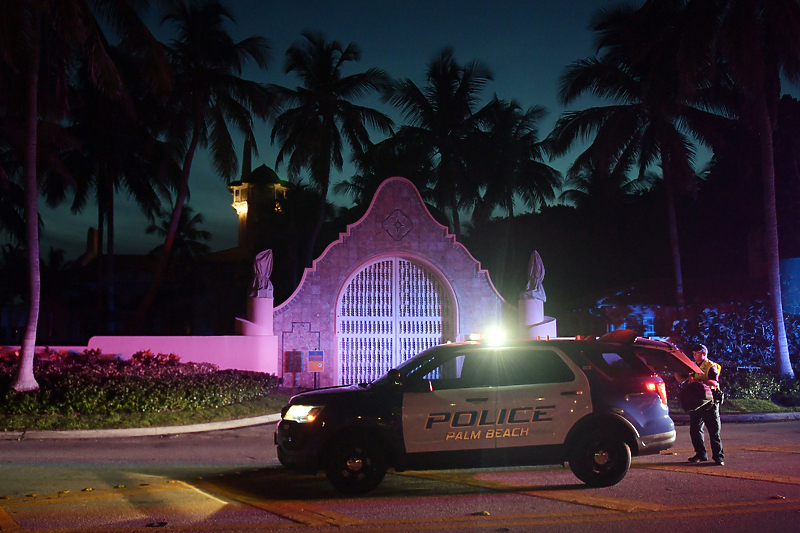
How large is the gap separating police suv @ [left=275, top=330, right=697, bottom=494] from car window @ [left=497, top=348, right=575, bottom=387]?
11 mm

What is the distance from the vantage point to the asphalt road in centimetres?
595

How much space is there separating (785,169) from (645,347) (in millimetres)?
20956

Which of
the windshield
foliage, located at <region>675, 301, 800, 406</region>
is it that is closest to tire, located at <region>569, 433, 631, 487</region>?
the windshield

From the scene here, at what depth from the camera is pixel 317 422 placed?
731 centimetres

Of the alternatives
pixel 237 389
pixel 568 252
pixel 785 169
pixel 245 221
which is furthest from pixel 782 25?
pixel 245 221

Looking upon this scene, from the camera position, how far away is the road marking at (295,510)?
6062 millimetres

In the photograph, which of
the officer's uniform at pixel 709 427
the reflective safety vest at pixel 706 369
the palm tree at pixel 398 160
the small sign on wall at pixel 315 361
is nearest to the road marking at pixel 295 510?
the officer's uniform at pixel 709 427

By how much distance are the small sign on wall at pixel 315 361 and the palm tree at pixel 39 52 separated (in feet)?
21.3

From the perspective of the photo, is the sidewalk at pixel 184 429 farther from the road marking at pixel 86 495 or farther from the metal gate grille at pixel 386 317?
the road marking at pixel 86 495

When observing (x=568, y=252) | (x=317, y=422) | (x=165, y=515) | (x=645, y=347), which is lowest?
(x=165, y=515)

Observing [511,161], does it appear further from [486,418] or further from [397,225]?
[486,418]

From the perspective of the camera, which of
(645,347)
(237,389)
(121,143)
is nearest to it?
(645,347)

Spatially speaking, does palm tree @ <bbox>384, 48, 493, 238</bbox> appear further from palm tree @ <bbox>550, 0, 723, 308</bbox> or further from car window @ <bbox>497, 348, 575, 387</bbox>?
car window @ <bbox>497, 348, 575, 387</bbox>

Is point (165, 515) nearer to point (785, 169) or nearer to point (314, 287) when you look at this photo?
point (314, 287)
